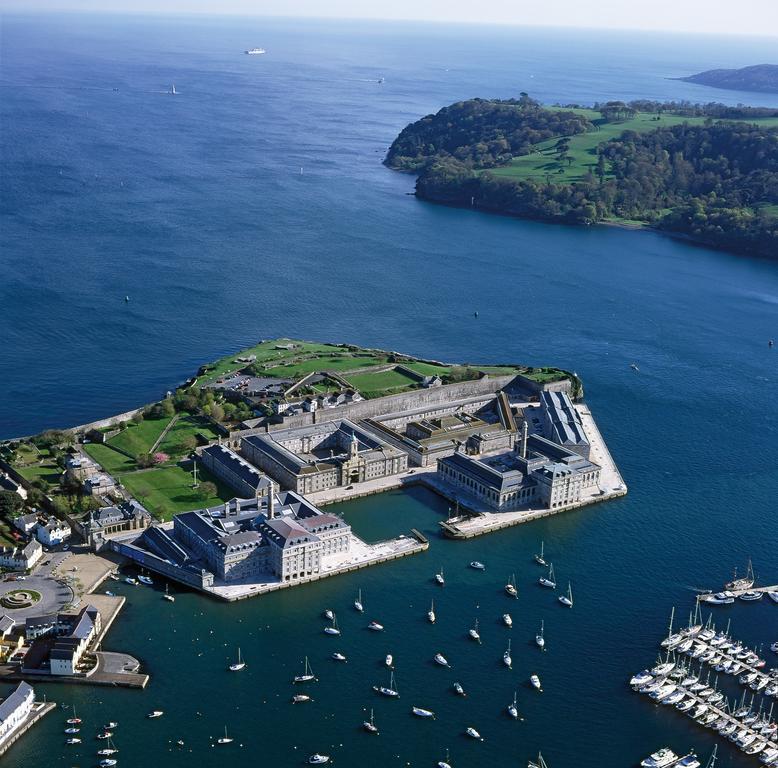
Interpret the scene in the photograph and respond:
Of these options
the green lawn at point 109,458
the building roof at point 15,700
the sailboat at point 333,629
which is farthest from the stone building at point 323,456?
the building roof at point 15,700

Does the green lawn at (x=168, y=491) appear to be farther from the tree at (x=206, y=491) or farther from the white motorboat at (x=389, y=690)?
the white motorboat at (x=389, y=690)

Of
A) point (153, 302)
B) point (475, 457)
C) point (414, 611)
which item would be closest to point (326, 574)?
point (414, 611)

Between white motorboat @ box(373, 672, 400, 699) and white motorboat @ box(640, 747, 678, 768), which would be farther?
white motorboat @ box(373, 672, 400, 699)

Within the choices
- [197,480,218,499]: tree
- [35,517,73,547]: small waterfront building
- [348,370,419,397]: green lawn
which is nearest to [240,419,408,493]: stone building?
[197,480,218,499]: tree

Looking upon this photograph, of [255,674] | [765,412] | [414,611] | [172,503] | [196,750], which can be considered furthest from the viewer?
A: [765,412]

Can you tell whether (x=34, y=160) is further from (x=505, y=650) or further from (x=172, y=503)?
(x=505, y=650)

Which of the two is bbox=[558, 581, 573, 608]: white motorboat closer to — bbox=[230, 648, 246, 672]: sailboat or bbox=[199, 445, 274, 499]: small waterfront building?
bbox=[230, 648, 246, 672]: sailboat
